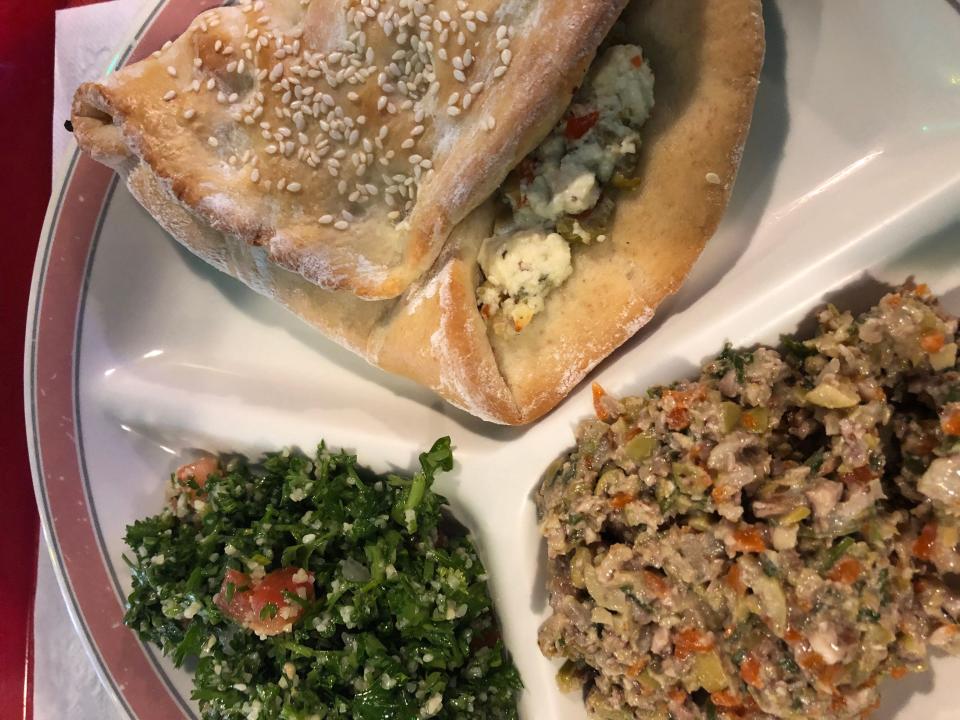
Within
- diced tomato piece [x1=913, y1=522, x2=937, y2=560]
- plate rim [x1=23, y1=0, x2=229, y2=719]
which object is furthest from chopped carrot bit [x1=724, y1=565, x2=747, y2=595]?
plate rim [x1=23, y1=0, x2=229, y2=719]

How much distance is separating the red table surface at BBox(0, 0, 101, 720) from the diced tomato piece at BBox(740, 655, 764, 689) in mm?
2691

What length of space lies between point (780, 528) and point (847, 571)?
16cm

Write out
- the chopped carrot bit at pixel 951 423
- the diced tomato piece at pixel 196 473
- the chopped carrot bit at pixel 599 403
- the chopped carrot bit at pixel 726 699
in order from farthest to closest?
the diced tomato piece at pixel 196 473 → the chopped carrot bit at pixel 599 403 → the chopped carrot bit at pixel 726 699 → the chopped carrot bit at pixel 951 423

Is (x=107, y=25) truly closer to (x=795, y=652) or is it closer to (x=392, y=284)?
(x=392, y=284)

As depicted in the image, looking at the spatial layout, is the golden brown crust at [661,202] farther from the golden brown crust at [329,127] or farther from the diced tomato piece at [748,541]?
the diced tomato piece at [748,541]

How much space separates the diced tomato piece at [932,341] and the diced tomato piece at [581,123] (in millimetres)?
961

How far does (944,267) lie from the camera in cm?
173

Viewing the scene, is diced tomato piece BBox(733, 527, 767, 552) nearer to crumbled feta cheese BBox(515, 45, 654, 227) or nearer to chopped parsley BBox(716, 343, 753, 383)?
chopped parsley BBox(716, 343, 753, 383)

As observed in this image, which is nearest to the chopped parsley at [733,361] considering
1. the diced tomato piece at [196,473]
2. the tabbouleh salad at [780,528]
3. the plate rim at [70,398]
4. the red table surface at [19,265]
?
the tabbouleh salad at [780,528]

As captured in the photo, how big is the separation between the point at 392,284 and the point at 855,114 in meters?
1.37

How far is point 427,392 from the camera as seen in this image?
87.1 inches

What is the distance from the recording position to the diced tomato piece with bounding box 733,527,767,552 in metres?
1.57

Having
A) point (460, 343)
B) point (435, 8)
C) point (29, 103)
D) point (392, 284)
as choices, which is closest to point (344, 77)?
point (435, 8)

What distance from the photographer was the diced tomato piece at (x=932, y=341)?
1.57 metres
